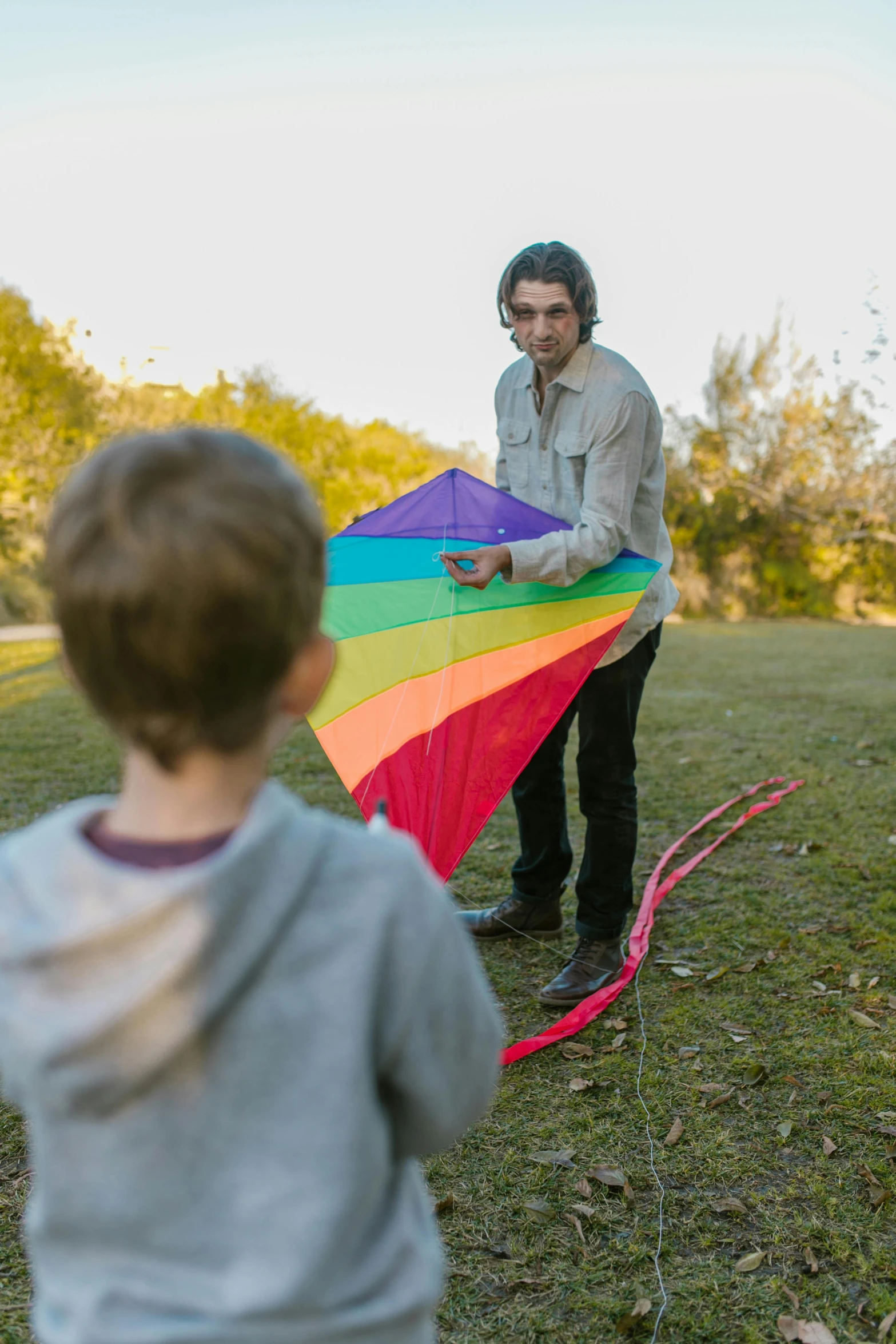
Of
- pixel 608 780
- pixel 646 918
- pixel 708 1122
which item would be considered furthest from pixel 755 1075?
pixel 646 918

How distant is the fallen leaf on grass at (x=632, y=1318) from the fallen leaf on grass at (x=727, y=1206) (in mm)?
337

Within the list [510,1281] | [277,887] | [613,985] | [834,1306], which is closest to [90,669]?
[277,887]

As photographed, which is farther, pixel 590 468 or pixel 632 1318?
pixel 590 468

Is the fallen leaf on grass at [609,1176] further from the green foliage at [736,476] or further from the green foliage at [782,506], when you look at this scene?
the green foliage at [782,506]

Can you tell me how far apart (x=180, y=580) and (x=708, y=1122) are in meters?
2.22

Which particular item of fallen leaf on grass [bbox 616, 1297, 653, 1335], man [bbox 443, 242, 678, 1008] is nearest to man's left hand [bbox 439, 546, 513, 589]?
man [bbox 443, 242, 678, 1008]

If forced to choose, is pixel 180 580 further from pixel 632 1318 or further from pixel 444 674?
pixel 444 674

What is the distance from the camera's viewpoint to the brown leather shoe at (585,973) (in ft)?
9.92

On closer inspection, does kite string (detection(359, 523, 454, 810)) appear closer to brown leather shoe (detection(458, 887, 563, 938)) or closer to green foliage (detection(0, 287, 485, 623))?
brown leather shoe (detection(458, 887, 563, 938))

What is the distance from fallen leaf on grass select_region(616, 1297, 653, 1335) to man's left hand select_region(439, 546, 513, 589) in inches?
62.9

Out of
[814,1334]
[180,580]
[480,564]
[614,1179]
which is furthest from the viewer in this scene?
[480,564]

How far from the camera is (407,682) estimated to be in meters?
2.86

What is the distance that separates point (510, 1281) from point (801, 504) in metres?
21.2

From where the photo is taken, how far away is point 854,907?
12.6 feet
